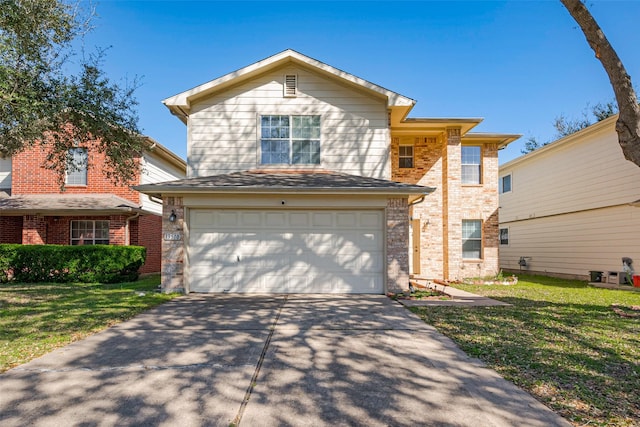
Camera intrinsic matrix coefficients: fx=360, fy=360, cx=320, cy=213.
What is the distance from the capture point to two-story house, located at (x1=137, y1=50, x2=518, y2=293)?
9758 millimetres

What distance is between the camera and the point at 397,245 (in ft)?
31.8

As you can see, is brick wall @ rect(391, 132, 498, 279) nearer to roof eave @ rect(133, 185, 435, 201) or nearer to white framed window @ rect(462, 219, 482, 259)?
white framed window @ rect(462, 219, 482, 259)

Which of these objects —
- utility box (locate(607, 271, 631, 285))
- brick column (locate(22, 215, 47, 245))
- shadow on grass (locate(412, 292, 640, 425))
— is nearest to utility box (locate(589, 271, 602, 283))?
utility box (locate(607, 271, 631, 285))

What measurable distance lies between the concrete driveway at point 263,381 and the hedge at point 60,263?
7.37 m

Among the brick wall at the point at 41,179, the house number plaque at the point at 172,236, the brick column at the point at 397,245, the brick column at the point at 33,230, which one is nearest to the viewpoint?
the brick column at the point at 397,245

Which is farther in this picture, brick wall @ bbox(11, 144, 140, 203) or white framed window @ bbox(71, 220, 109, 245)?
brick wall @ bbox(11, 144, 140, 203)

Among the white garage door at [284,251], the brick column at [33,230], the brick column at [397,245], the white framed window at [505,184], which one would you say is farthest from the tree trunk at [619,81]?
the brick column at [33,230]

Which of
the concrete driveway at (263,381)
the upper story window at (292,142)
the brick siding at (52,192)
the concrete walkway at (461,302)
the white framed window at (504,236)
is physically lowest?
the concrete walkway at (461,302)

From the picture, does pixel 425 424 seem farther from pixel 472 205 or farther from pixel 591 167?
pixel 591 167

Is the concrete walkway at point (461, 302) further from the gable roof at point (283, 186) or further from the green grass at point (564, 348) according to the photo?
the gable roof at point (283, 186)

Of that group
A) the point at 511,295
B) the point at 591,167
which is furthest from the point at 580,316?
the point at 591,167

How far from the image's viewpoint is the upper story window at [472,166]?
14.0 m

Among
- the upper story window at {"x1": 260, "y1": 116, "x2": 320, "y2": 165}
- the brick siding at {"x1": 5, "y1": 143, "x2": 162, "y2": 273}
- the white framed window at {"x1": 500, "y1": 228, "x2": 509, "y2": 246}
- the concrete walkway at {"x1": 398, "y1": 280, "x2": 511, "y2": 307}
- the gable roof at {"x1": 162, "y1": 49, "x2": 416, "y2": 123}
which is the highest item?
the gable roof at {"x1": 162, "y1": 49, "x2": 416, "y2": 123}

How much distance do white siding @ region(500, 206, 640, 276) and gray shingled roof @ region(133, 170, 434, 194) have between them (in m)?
8.67
